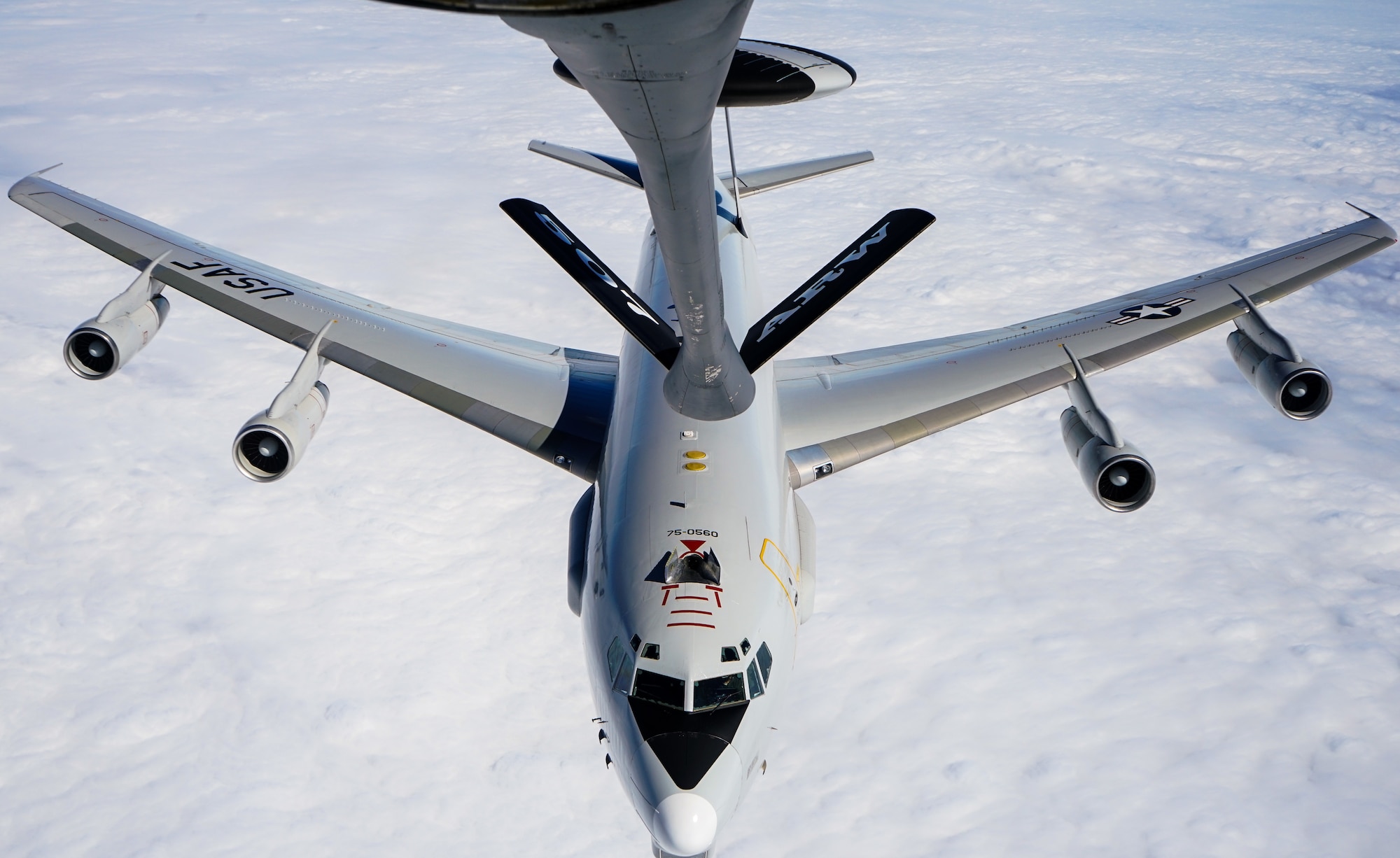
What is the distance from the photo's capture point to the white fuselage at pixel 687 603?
1166 centimetres

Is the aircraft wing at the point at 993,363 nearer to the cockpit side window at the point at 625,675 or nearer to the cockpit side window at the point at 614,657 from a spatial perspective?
the cockpit side window at the point at 614,657

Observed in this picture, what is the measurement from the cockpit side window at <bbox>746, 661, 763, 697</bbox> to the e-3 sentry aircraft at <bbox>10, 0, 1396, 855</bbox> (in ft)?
0.15

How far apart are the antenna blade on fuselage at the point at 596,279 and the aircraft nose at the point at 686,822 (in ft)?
20.1

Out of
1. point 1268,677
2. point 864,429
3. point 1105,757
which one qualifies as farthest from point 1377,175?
point 864,429

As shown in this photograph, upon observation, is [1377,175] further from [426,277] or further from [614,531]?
[614,531]

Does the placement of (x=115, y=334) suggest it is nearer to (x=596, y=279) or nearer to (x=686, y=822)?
(x=596, y=279)

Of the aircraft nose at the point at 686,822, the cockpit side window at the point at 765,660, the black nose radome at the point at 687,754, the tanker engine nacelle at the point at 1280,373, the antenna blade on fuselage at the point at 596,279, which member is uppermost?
the antenna blade on fuselage at the point at 596,279

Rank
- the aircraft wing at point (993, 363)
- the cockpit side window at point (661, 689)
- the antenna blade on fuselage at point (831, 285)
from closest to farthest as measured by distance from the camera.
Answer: the antenna blade on fuselage at point (831, 285)
the cockpit side window at point (661, 689)
the aircraft wing at point (993, 363)

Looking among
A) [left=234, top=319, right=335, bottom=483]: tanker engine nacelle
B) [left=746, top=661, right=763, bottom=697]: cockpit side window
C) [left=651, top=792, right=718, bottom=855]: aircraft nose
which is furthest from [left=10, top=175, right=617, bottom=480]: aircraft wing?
[left=651, top=792, right=718, bottom=855]: aircraft nose

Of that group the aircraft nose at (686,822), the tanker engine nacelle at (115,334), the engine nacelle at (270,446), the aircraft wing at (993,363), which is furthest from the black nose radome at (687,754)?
the tanker engine nacelle at (115,334)

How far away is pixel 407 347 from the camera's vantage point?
778 inches

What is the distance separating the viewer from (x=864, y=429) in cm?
1914

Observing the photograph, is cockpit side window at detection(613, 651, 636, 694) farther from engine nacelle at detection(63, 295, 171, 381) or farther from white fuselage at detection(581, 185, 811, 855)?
engine nacelle at detection(63, 295, 171, 381)

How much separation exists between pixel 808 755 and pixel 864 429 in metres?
10.9
